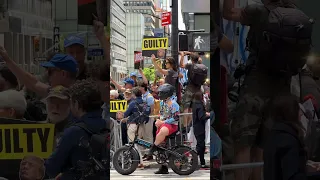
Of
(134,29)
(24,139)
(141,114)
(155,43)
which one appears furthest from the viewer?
(134,29)

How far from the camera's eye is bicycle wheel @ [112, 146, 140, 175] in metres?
7.85

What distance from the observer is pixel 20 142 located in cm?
271

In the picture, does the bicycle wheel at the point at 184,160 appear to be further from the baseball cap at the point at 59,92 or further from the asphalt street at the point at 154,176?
the baseball cap at the point at 59,92

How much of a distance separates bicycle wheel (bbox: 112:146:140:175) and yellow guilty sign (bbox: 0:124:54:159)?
516 centimetres

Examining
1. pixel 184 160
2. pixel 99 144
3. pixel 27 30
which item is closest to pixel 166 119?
pixel 184 160

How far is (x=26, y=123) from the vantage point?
2.71 metres

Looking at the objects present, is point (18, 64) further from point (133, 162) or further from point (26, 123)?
point (133, 162)

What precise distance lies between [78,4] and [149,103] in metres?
6.15

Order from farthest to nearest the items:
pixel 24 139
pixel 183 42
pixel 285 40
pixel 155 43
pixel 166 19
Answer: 1. pixel 166 19
2. pixel 155 43
3. pixel 183 42
4. pixel 24 139
5. pixel 285 40

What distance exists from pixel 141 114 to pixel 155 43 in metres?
6.93

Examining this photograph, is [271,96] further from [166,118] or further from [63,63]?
[166,118]

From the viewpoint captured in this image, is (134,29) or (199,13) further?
(134,29)

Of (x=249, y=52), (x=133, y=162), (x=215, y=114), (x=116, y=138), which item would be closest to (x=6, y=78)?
(x=215, y=114)

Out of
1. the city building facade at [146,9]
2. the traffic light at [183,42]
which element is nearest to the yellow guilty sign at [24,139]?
the traffic light at [183,42]
